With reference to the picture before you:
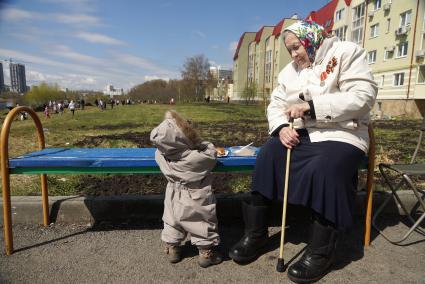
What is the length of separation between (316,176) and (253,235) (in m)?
0.74

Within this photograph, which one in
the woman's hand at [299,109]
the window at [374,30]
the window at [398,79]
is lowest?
the woman's hand at [299,109]

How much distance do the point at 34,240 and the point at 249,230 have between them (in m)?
1.97

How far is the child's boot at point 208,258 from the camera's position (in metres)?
2.48

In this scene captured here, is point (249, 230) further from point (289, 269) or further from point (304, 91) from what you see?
point (304, 91)

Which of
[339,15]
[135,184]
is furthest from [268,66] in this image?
[135,184]

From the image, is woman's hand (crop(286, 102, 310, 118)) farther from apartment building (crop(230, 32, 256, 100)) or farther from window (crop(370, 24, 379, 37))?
apartment building (crop(230, 32, 256, 100))

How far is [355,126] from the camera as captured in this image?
2.43 m

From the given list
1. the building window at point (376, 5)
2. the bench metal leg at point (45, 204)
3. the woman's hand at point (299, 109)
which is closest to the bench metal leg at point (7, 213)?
the bench metal leg at point (45, 204)

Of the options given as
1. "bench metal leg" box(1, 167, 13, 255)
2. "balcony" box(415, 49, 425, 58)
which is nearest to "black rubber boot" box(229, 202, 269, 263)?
"bench metal leg" box(1, 167, 13, 255)

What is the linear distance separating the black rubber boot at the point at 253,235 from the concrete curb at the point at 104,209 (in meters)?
0.62

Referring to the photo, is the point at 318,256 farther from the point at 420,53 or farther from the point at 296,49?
the point at 420,53

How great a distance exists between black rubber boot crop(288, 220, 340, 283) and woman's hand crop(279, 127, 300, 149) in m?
0.63

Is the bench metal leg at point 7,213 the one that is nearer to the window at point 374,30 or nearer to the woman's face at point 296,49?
the woman's face at point 296,49

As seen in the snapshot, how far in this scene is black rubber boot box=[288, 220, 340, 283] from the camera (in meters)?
2.29
